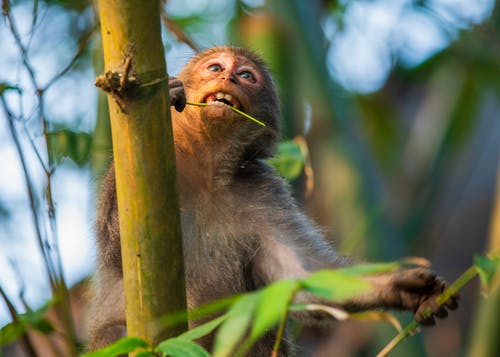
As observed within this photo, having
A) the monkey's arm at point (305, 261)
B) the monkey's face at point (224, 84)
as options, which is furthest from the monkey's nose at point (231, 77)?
the monkey's arm at point (305, 261)

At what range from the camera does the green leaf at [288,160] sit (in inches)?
164

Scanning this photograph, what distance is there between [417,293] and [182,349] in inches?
54.0

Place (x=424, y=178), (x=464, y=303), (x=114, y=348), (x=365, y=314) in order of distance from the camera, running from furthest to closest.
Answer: (x=464, y=303) < (x=424, y=178) < (x=365, y=314) < (x=114, y=348)

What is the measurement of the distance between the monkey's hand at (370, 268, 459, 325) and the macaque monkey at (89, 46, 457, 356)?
50 centimetres

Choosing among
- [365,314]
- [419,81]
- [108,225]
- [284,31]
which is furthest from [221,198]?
[419,81]

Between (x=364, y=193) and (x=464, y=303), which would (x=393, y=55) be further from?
(x=464, y=303)

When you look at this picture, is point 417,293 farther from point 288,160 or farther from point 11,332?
point 288,160

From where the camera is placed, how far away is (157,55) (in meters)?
2.41

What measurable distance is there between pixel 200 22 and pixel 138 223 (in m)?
4.45

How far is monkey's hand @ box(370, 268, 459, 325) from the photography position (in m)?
2.82

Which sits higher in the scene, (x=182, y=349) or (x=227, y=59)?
(x=227, y=59)

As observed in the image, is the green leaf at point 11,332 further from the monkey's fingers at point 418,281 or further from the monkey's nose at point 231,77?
the monkey's nose at point 231,77

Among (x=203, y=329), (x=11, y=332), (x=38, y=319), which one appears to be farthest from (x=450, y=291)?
(x=38, y=319)

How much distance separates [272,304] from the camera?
153cm
